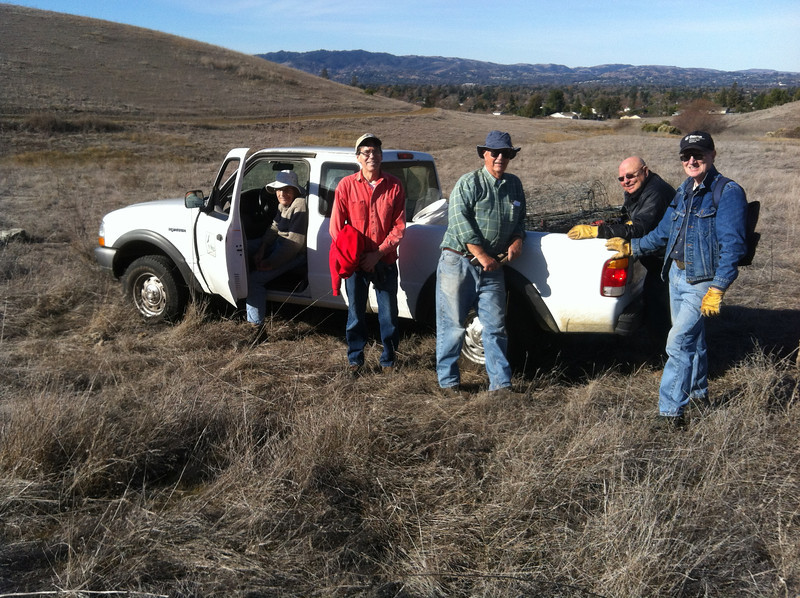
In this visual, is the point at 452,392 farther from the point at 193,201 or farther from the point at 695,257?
the point at 193,201

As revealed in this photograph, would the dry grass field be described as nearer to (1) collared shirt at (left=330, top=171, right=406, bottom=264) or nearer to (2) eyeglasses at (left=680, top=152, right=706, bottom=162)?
(1) collared shirt at (left=330, top=171, right=406, bottom=264)

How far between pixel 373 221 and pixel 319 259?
3.12 feet

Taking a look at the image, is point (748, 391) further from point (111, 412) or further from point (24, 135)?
point (24, 135)

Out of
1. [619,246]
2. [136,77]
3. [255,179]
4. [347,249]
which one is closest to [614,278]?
[619,246]

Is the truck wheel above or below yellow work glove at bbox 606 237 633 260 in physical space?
below

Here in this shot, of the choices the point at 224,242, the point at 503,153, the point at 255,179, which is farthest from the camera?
the point at 255,179

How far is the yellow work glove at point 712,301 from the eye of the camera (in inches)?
151

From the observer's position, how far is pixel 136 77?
59.6 metres

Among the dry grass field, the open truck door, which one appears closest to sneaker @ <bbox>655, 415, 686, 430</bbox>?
the dry grass field

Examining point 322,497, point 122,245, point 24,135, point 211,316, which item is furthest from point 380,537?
point 24,135

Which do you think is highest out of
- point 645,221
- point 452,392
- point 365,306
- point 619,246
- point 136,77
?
point 136,77

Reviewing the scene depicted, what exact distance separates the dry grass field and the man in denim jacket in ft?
0.79

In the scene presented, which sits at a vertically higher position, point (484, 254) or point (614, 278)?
point (484, 254)

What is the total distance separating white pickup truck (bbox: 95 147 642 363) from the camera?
15.4 feet
